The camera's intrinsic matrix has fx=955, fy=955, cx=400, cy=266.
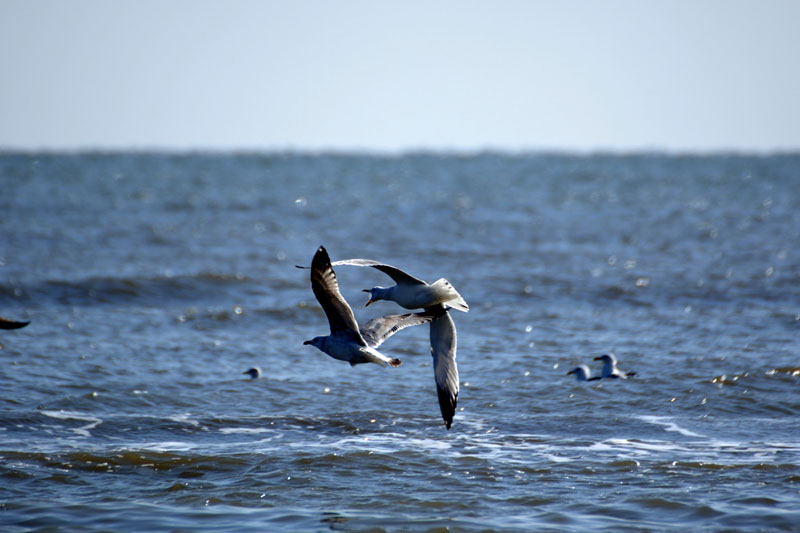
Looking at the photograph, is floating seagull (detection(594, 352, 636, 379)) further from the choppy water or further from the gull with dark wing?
the gull with dark wing

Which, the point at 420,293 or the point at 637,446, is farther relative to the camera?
the point at 637,446

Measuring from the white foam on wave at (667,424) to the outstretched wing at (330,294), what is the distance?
3451 millimetres

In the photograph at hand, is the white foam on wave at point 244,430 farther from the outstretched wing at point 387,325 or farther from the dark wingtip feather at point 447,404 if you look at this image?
the dark wingtip feather at point 447,404

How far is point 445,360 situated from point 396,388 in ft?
8.47

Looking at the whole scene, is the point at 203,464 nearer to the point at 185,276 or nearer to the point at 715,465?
the point at 715,465

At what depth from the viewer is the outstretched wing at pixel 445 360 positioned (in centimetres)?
760

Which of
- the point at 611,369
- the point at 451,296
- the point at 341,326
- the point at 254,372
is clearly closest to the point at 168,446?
the point at 341,326

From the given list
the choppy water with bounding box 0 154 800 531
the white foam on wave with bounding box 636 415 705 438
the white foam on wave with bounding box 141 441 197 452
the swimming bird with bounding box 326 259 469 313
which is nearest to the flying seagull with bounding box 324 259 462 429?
the swimming bird with bounding box 326 259 469 313

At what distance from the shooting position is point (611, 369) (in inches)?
417

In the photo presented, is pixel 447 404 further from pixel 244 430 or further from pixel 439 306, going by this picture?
pixel 244 430

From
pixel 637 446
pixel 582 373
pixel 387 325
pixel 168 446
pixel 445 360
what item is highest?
pixel 387 325

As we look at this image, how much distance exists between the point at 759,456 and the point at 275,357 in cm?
593

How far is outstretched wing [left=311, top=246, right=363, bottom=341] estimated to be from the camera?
260 inches

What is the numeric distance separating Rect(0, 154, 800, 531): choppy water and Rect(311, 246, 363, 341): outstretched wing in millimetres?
1254
